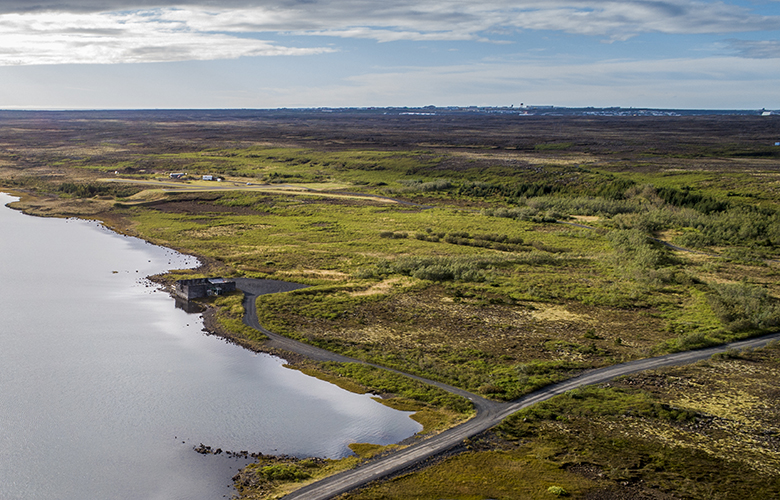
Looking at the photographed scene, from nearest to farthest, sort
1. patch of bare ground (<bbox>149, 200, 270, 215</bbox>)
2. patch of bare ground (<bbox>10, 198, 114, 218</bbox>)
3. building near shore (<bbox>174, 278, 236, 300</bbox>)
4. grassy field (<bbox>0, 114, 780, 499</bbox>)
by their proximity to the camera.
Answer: grassy field (<bbox>0, 114, 780, 499</bbox>) → building near shore (<bbox>174, 278, 236, 300</bbox>) → patch of bare ground (<bbox>10, 198, 114, 218</bbox>) → patch of bare ground (<bbox>149, 200, 270, 215</bbox>)

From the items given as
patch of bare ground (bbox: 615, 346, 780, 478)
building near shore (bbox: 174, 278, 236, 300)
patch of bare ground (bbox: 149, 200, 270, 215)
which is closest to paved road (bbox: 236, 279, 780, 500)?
patch of bare ground (bbox: 615, 346, 780, 478)

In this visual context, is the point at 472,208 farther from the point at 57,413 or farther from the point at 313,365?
the point at 57,413

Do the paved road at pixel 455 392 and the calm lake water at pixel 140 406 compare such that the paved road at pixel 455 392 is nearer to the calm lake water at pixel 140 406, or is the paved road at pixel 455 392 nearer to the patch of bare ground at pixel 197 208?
the calm lake water at pixel 140 406

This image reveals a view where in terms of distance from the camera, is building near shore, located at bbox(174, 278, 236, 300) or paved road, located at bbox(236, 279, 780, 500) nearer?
paved road, located at bbox(236, 279, 780, 500)

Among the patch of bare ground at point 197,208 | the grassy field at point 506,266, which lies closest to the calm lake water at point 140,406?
the grassy field at point 506,266

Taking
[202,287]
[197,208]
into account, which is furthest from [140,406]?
[197,208]

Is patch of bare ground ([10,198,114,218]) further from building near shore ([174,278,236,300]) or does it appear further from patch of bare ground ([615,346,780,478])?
patch of bare ground ([615,346,780,478])

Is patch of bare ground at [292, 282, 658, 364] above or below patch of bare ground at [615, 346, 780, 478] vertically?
above
